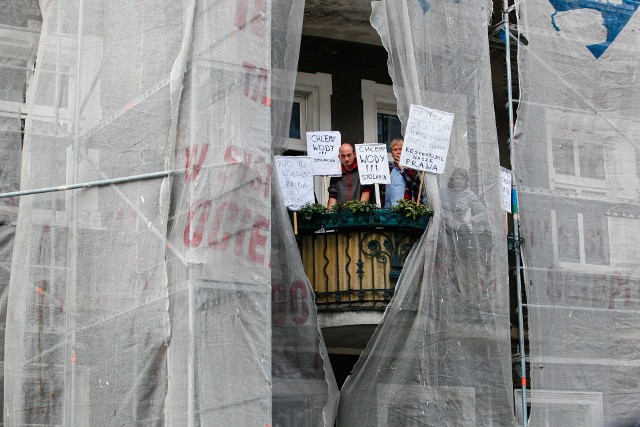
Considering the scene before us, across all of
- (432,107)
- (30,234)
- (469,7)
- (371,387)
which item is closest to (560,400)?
(371,387)

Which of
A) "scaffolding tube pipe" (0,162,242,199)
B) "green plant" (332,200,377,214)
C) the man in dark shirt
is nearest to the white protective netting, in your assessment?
"scaffolding tube pipe" (0,162,242,199)

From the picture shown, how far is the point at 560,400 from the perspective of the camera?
1262cm

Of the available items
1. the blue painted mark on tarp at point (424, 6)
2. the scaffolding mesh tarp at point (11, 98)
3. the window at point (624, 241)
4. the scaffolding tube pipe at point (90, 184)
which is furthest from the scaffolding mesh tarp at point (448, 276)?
the scaffolding mesh tarp at point (11, 98)

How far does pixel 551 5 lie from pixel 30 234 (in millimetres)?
5677

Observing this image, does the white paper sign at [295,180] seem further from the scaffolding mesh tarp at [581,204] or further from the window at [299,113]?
the scaffolding mesh tarp at [581,204]

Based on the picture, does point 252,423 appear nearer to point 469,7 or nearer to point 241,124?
point 241,124

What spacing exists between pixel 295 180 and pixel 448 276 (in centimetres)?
162

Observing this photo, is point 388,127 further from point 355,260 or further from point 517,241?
point 355,260

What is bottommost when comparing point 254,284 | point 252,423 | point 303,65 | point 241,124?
point 252,423

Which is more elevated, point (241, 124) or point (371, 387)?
point (241, 124)

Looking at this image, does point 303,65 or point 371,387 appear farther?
point 303,65

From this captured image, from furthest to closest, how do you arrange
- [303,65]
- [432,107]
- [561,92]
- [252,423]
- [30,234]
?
[303,65] < [561,92] < [432,107] < [30,234] < [252,423]

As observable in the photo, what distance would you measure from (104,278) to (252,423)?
65.3 inches

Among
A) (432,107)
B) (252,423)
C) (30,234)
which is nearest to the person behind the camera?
(252,423)
